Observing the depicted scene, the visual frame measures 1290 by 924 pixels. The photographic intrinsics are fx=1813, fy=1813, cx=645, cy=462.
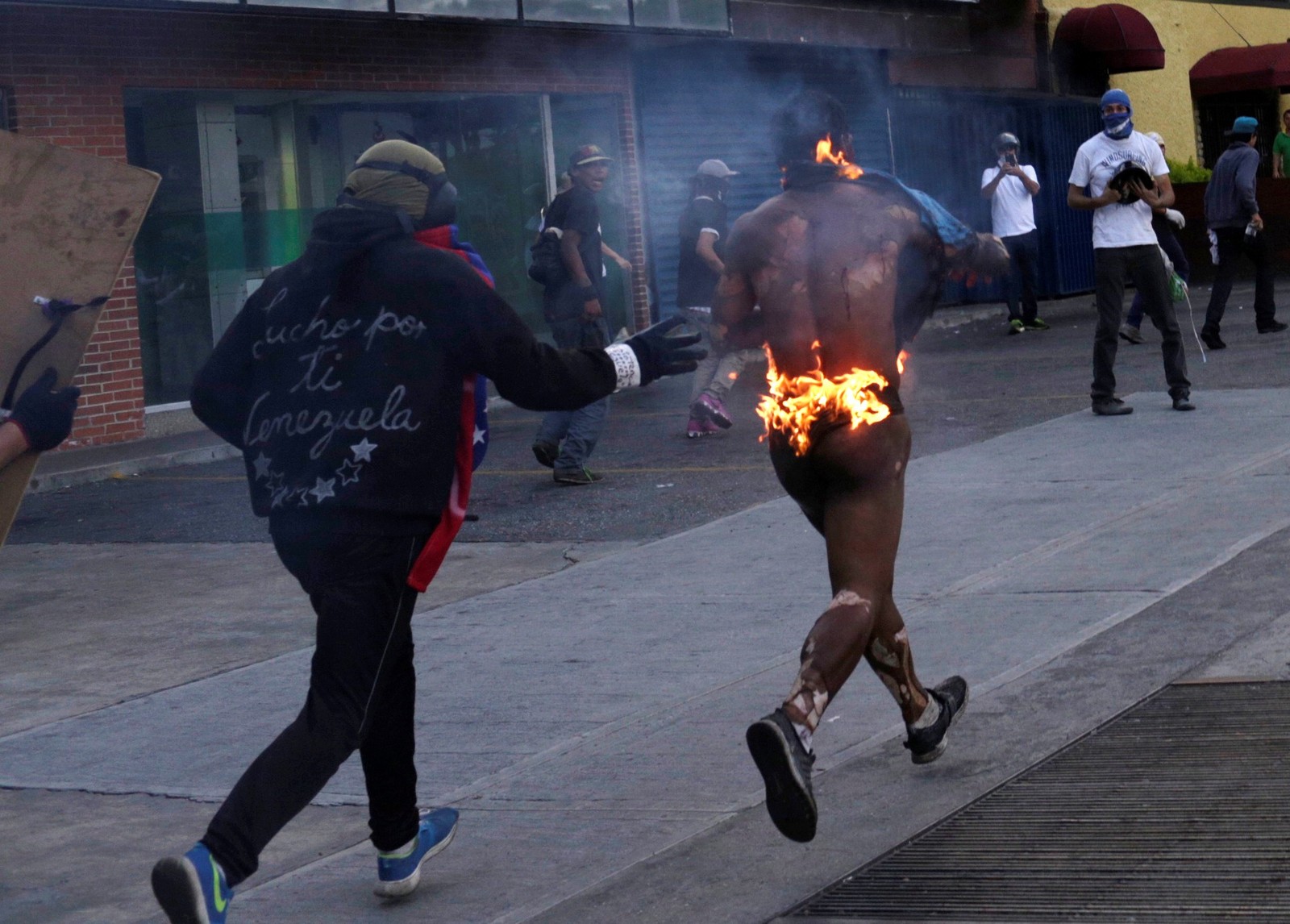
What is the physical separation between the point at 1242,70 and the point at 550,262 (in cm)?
1940

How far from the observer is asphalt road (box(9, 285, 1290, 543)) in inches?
368

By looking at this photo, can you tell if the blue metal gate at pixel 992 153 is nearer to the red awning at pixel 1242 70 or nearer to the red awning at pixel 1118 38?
the red awning at pixel 1118 38

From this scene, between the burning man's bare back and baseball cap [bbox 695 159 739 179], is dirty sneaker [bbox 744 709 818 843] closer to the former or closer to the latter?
the burning man's bare back

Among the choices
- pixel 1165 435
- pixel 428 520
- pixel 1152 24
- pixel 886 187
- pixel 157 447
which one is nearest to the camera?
pixel 428 520

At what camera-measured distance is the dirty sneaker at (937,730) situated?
4.64 metres

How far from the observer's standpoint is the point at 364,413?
3828 mm

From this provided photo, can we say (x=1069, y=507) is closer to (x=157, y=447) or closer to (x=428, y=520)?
(x=428, y=520)

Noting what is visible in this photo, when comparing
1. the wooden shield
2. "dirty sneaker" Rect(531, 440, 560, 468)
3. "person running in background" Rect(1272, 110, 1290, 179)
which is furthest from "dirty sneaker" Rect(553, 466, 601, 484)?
"person running in background" Rect(1272, 110, 1290, 179)

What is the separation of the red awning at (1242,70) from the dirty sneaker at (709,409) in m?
17.6

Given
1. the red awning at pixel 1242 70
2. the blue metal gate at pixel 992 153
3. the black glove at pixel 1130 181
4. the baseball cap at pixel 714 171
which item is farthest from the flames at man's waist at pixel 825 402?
A: the red awning at pixel 1242 70

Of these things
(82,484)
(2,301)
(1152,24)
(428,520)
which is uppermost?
(1152,24)

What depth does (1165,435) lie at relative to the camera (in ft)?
32.6

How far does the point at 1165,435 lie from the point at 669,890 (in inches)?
262

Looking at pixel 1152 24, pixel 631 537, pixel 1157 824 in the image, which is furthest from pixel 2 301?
pixel 1152 24
